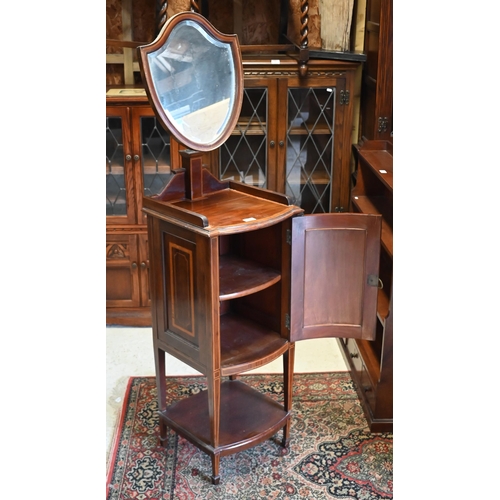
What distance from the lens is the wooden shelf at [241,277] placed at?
2367 millimetres

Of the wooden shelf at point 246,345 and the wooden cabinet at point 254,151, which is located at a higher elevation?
the wooden cabinet at point 254,151

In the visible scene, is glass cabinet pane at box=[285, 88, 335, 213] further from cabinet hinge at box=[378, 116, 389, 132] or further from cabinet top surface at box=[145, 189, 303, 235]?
→ cabinet top surface at box=[145, 189, 303, 235]

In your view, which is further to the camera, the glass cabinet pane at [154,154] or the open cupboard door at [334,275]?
the glass cabinet pane at [154,154]

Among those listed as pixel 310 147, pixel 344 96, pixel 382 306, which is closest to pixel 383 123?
pixel 344 96

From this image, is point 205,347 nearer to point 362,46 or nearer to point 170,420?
point 170,420

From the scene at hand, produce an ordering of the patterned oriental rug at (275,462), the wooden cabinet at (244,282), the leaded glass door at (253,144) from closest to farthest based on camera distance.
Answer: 1. the wooden cabinet at (244,282)
2. the patterned oriental rug at (275,462)
3. the leaded glass door at (253,144)

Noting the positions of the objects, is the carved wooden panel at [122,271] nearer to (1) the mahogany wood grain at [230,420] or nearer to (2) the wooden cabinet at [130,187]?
(2) the wooden cabinet at [130,187]

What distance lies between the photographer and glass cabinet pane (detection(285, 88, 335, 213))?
3.69 meters

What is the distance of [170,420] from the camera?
271 centimetres

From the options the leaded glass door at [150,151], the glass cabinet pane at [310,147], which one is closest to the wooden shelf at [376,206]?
the glass cabinet pane at [310,147]

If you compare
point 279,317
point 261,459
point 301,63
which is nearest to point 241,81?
point 279,317

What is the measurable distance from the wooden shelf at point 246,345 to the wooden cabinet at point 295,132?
3.98 feet

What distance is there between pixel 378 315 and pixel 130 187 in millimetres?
1520

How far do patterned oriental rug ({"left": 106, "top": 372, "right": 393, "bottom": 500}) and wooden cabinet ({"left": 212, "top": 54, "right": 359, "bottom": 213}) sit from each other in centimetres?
124
